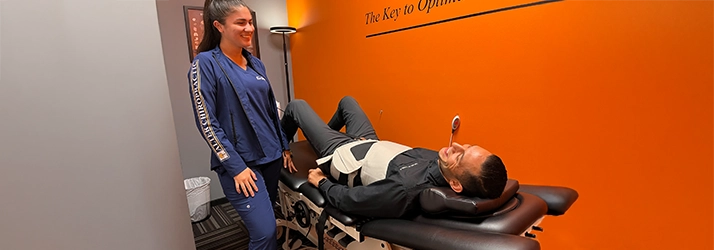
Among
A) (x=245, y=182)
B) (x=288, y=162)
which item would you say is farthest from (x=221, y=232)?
(x=245, y=182)

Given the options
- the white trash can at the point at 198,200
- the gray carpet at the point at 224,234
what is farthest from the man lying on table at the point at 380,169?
the white trash can at the point at 198,200

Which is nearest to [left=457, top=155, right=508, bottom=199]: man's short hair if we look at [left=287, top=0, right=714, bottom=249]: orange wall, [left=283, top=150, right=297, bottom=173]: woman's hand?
[left=287, top=0, right=714, bottom=249]: orange wall

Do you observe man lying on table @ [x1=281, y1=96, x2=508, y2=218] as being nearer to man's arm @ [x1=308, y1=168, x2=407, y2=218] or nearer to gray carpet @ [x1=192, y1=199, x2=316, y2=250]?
man's arm @ [x1=308, y1=168, x2=407, y2=218]

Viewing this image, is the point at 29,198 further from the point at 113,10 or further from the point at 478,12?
the point at 478,12

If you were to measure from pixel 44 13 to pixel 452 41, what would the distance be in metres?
1.53

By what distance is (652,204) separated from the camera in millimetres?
1229

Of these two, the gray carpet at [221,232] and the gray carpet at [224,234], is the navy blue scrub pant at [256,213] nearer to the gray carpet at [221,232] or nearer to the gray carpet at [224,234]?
the gray carpet at [224,234]

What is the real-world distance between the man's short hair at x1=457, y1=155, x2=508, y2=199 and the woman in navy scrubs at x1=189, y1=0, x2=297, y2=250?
78 centimetres

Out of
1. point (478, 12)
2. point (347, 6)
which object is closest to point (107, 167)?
point (478, 12)

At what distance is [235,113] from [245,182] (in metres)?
0.27

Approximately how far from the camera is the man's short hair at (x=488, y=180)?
1.08 meters

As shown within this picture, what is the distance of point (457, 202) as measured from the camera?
105cm

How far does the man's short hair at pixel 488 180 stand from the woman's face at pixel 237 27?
99cm

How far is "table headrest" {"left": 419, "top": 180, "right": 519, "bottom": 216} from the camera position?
1032mm
